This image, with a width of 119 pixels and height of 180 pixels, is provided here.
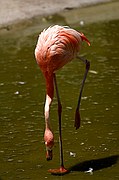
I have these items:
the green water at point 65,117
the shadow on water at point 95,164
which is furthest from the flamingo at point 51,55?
the green water at point 65,117

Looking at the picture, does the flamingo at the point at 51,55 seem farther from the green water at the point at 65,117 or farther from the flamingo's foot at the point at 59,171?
the green water at the point at 65,117

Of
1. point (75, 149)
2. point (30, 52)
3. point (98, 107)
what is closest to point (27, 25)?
point (30, 52)

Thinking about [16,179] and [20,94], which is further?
[20,94]

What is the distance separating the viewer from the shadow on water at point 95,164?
16.7 feet

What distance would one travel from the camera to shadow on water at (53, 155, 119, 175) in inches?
200

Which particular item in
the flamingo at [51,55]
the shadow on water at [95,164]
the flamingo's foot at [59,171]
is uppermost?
the flamingo at [51,55]

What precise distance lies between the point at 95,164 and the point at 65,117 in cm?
125

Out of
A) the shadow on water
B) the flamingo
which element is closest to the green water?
the shadow on water

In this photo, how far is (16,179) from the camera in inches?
194

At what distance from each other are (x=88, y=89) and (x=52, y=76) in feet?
7.23

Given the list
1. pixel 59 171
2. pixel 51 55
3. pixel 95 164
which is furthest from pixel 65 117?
pixel 51 55

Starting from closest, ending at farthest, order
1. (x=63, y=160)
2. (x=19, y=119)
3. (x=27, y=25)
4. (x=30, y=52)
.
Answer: (x=63, y=160) → (x=19, y=119) → (x=30, y=52) → (x=27, y=25)

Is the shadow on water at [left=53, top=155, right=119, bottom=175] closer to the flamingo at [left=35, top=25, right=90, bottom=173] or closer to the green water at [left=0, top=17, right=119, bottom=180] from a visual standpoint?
the green water at [left=0, top=17, right=119, bottom=180]

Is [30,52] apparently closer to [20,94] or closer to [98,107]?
[20,94]
